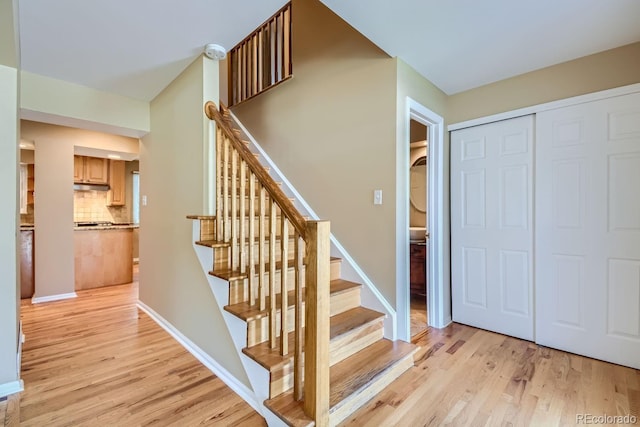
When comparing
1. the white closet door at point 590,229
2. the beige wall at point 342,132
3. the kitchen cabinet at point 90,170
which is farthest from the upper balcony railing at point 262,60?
the kitchen cabinet at point 90,170

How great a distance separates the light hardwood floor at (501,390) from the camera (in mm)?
1568

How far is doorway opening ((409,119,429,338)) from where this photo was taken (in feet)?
10.9

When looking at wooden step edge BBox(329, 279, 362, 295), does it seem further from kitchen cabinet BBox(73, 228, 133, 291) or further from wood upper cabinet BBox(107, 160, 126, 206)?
wood upper cabinet BBox(107, 160, 126, 206)

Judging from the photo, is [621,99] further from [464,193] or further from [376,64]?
[376,64]

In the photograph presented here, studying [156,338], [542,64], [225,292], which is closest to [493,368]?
[225,292]

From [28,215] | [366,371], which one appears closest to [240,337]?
[366,371]

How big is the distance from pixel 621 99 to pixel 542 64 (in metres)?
0.58

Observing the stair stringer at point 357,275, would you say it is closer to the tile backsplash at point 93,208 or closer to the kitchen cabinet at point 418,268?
the kitchen cabinet at point 418,268

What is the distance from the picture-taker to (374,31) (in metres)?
1.91

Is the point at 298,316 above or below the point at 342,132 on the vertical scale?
below

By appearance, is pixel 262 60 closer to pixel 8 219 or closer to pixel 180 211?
pixel 180 211

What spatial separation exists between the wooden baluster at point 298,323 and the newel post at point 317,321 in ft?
0.16

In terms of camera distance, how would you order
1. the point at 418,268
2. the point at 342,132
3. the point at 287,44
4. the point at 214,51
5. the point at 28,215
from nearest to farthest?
1. the point at 214,51
2. the point at 342,132
3. the point at 287,44
4. the point at 418,268
5. the point at 28,215

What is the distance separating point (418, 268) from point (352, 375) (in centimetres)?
205
